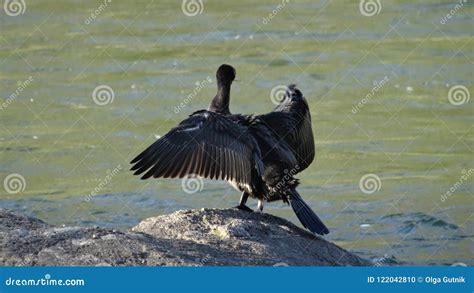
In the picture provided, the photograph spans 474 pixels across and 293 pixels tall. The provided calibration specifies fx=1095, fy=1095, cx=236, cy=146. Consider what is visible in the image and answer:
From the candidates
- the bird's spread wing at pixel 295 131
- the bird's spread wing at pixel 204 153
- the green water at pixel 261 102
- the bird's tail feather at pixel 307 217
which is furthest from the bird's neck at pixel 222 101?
the green water at pixel 261 102

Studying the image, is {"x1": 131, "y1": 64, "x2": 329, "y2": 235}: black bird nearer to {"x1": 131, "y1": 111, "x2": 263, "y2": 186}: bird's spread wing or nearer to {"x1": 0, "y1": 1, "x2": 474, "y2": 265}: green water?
{"x1": 131, "y1": 111, "x2": 263, "y2": 186}: bird's spread wing

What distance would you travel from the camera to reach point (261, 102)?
54.4ft

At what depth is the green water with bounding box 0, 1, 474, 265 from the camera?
44.2 ft

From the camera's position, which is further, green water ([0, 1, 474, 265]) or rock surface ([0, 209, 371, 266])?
green water ([0, 1, 474, 265])

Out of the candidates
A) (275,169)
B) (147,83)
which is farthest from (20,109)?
(275,169)

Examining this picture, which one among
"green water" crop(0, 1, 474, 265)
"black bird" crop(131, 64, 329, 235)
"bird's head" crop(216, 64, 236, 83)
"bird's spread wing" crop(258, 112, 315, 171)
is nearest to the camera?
"black bird" crop(131, 64, 329, 235)

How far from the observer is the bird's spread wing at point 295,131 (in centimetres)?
1029

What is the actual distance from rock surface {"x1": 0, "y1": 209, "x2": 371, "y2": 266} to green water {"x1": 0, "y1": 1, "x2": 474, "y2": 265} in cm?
290

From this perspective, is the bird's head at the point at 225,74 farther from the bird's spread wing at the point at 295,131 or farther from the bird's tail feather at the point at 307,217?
the bird's tail feather at the point at 307,217

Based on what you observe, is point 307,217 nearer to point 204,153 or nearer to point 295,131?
point 204,153

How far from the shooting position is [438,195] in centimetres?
1376

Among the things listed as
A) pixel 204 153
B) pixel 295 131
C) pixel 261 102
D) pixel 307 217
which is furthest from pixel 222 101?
pixel 261 102

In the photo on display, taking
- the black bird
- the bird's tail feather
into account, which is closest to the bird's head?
the black bird

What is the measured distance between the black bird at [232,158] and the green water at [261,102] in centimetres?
254
